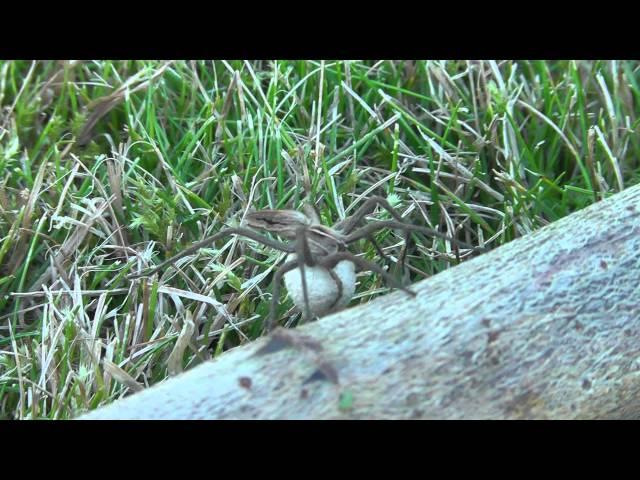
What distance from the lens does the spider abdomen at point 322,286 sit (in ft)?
5.54

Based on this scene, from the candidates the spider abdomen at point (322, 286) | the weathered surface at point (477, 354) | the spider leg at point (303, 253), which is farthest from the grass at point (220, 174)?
the weathered surface at point (477, 354)

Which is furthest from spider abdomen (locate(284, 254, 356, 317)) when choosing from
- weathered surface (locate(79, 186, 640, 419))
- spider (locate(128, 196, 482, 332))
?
weathered surface (locate(79, 186, 640, 419))

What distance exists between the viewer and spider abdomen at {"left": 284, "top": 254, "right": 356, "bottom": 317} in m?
1.69

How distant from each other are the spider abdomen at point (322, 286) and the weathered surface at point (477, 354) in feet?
0.89

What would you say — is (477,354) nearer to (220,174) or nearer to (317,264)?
(317,264)

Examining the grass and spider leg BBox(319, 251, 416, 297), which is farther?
the grass

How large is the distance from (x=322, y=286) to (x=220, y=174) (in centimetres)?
75

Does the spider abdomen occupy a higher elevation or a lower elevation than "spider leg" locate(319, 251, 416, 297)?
lower

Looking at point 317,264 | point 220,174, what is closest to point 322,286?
point 317,264

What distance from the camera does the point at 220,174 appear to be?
2324mm

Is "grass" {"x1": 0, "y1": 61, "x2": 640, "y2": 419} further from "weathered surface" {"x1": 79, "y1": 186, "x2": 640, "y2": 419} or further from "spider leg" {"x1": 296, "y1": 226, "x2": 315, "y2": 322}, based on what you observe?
"weathered surface" {"x1": 79, "y1": 186, "x2": 640, "y2": 419}

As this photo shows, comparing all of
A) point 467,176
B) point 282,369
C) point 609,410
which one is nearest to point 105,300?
point 282,369

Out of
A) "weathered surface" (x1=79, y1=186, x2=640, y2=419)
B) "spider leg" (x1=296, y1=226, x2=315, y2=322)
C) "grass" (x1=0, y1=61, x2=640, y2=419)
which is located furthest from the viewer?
"grass" (x1=0, y1=61, x2=640, y2=419)

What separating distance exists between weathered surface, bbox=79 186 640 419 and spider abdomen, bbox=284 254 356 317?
27 cm
